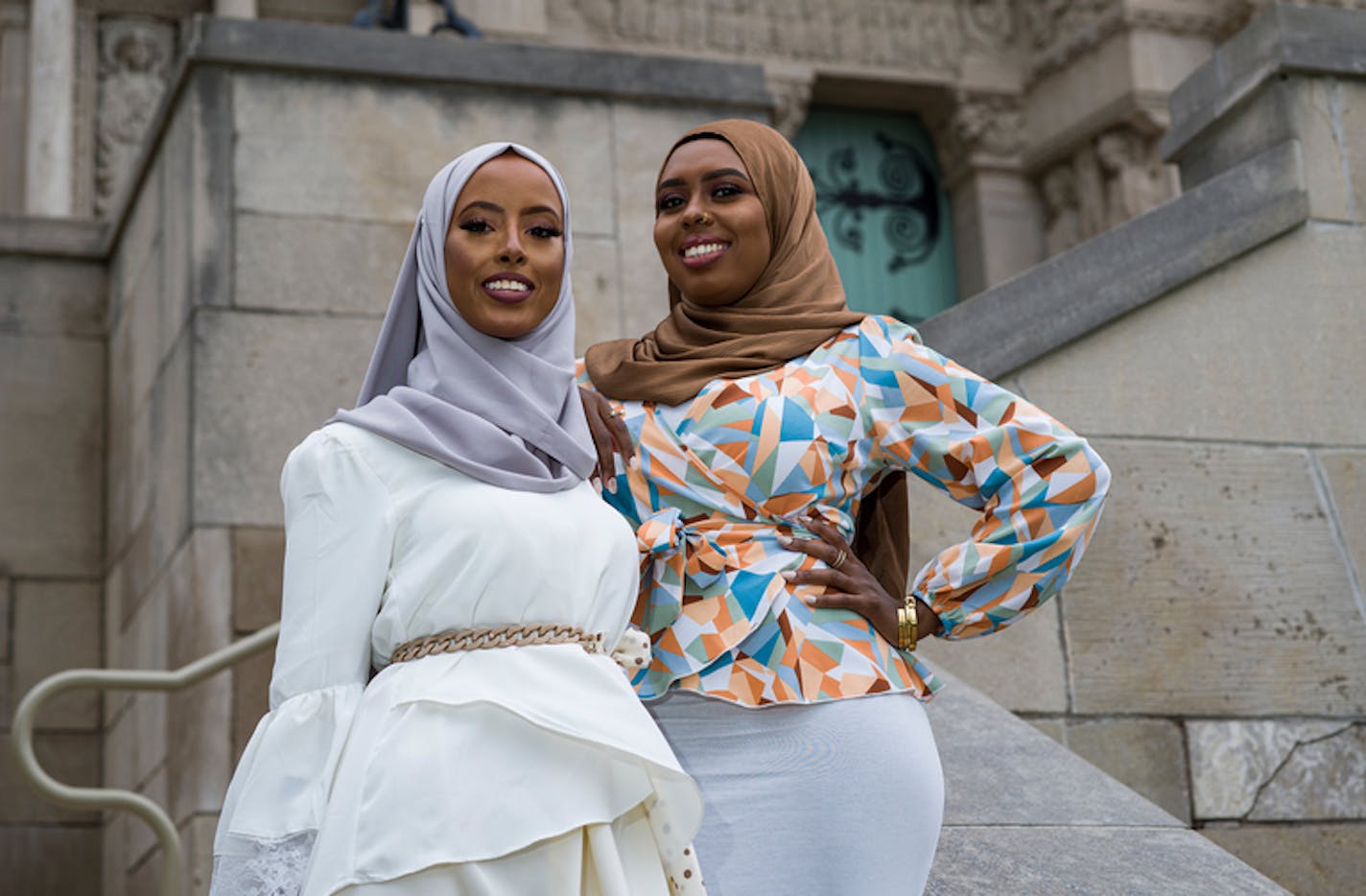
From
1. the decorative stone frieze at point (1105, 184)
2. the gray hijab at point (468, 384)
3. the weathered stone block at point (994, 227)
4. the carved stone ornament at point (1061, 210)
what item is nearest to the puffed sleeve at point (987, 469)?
the gray hijab at point (468, 384)

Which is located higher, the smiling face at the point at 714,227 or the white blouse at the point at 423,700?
the smiling face at the point at 714,227

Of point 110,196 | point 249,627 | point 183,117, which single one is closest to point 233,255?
point 183,117

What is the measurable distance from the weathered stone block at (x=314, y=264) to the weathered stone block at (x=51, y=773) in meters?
1.94

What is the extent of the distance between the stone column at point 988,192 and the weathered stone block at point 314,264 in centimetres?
704

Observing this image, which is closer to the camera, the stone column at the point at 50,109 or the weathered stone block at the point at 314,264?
the weathered stone block at the point at 314,264

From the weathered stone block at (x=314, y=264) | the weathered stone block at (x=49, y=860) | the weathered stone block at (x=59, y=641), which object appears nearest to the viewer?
the weathered stone block at (x=314, y=264)

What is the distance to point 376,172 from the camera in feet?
22.7

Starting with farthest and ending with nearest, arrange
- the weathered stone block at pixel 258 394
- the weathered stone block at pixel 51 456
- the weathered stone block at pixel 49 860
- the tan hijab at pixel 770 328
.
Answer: the weathered stone block at pixel 51 456, the weathered stone block at pixel 49 860, the weathered stone block at pixel 258 394, the tan hijab at pixel 770 328

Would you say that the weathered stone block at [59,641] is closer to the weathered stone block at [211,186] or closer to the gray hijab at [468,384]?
the weathered stone block at [211,186]

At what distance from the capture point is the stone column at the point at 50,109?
10.8 metres

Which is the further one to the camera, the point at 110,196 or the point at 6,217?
the point at 110,196

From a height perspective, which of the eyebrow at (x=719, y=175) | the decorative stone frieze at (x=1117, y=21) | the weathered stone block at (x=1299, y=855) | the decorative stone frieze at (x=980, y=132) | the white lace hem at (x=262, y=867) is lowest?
the weathered stone block at (x=1299, y=855)

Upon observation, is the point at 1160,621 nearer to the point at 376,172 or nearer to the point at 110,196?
the point at 376,172

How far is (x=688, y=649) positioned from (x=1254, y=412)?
11.3 feet
